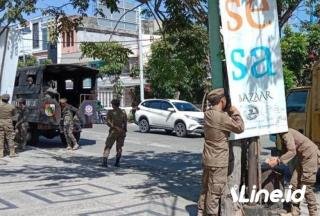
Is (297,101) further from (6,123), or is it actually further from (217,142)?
(6,123)

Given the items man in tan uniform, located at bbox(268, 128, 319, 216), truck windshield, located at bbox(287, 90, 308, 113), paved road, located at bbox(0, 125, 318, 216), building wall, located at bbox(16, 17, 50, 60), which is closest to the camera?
man in tan uniform, located at bbox(268, 128, 319, 216)

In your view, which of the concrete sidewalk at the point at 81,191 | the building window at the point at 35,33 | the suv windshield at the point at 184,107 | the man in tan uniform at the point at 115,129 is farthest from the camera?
the building window at the point at 35,33

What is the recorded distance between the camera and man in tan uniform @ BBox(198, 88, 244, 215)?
22.0 ft

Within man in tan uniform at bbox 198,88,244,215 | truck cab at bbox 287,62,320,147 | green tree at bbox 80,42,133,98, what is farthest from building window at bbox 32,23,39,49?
man in tan uniform at bbox 198,88,244,215

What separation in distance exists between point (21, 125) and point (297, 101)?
9.09 m

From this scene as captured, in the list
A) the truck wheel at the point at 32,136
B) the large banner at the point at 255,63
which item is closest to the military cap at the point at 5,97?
the truck wheel at the point at 32,136

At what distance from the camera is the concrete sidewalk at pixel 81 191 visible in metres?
7.93

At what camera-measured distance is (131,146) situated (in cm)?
1819

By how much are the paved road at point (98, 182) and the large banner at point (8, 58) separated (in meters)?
2.06

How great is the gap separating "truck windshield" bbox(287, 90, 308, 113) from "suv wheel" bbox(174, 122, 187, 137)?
10.2m

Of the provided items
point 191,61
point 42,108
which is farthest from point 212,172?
point 42,108

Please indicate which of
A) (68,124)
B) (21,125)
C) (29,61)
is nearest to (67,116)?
(68,124)

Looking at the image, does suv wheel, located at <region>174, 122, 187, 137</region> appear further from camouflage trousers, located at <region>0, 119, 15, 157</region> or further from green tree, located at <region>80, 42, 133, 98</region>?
green tree, located at <region>80, 42, 133, 98</region>

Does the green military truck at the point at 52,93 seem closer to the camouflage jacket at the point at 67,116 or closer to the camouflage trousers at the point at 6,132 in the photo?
the camouflage jacket at the point at 67,116
